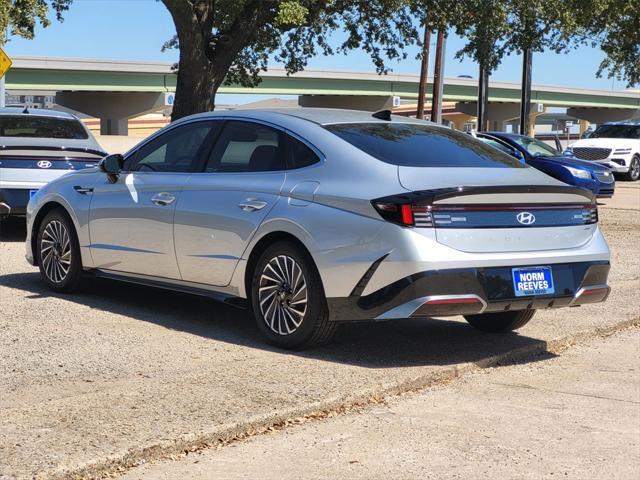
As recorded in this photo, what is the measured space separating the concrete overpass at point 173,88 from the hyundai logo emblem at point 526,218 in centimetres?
6031

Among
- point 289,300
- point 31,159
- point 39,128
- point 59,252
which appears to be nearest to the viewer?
point 289,300

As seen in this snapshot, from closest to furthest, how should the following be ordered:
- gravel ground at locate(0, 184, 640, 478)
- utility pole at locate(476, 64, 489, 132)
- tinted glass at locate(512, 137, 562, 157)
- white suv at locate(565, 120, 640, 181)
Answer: gravel ground at locate(0, 184, 640, 478) < tinted glass at locate(512, 137, 562, 157) < white suv at locate(565, 120, 640, 181) < utility pole at locate(476, 64, 489, 132)

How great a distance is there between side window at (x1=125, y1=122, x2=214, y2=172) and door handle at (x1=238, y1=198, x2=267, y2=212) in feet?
2.81

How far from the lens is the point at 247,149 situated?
25.8 feet

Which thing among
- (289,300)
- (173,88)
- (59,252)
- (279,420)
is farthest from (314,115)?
(173,88)

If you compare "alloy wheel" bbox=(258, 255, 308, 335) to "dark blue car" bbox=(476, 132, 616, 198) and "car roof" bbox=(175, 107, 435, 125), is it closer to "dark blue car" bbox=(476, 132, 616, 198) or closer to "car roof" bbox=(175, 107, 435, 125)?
"car roof" bbox=(175, 107, 435, 125)

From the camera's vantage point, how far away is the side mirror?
870cm

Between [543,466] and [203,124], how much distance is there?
13.9 ft

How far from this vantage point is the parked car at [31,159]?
13.1 m

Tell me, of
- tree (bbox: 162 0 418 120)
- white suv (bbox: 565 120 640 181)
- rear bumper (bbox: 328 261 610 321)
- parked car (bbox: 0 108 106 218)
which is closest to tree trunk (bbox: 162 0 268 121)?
tree (bbox: 162 0 418 120)

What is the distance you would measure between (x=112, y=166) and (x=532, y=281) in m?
3.55

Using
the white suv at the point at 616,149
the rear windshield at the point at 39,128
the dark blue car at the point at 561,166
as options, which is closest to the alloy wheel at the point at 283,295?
the rear windshield at the point at 39,128

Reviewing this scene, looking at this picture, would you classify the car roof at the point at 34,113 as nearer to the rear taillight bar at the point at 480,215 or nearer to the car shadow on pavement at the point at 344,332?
the car shadow on pavement at the point at 344,332

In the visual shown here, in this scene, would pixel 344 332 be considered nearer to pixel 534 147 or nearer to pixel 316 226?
pixel 316 226
